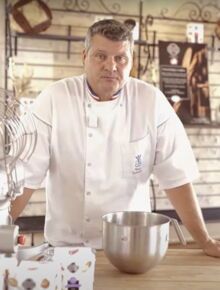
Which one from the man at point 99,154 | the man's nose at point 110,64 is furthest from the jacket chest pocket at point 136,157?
the man's nose at point 110,64

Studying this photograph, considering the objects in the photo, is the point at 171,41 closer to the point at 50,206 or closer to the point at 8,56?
the point at 8,56

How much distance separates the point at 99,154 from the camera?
5.69ft

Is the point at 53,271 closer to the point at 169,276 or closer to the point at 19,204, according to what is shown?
the point at 169,276

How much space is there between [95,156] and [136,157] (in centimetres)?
15

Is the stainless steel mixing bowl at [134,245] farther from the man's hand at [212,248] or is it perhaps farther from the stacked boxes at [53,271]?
the man's hand at [212,248]

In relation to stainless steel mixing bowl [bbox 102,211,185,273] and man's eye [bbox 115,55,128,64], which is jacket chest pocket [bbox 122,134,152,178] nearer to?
man's eye [bbox 115,55,128,64]

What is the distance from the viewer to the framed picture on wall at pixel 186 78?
428cm

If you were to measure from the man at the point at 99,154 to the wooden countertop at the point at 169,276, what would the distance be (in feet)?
0.96

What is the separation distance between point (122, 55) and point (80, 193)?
515 millimetres

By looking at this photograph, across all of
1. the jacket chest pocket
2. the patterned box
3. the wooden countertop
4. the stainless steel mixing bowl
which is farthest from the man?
the patterned box

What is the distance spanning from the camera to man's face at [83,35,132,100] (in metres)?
1.61

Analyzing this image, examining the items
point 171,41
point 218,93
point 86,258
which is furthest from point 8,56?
point 86,258

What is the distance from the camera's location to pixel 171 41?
4270 millimetres

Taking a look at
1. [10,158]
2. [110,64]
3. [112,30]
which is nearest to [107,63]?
[110,64]
